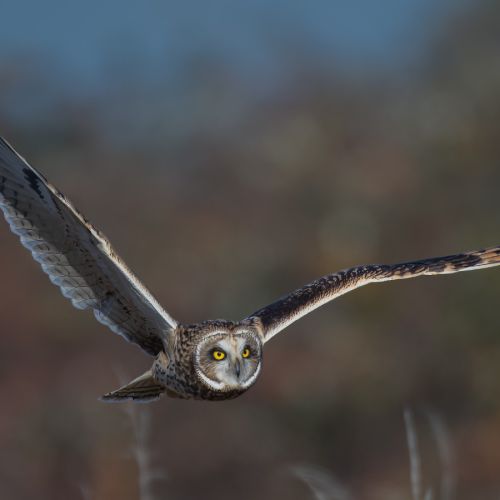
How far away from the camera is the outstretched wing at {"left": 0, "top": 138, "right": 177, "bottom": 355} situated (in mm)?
5438

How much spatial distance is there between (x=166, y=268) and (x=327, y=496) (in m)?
17.1

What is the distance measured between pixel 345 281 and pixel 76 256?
153 centimetres

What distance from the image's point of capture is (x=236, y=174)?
27141 millimetres

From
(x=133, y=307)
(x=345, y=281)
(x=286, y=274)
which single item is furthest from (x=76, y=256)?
(x=286, y=274)

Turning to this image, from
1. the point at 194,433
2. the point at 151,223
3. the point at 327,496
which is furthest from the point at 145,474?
the point at 151,223

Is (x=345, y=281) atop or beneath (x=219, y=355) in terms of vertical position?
atop

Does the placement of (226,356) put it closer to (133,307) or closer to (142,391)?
(133,307)

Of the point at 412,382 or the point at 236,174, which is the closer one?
the point at 412,382

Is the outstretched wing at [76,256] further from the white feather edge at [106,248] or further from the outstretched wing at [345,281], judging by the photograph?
the outstretched wing at [345,281]

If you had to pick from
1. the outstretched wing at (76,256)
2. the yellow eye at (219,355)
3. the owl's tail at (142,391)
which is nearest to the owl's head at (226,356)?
the yellow eye at (219,355)

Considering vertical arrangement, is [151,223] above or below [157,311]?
above

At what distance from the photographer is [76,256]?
5.83 meters

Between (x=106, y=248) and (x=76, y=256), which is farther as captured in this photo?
(x=76, y=256)

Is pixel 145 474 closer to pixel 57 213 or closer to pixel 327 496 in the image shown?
pixel 327 496
